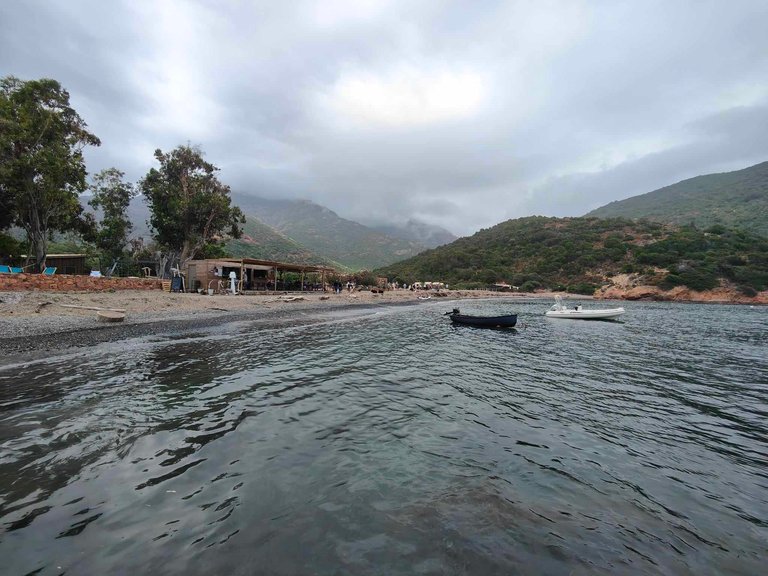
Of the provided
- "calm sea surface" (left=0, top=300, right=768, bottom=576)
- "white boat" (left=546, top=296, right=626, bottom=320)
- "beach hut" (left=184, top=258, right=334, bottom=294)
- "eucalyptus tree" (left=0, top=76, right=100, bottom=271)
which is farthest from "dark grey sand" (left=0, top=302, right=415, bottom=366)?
"white boat" (left=546, top=296, right=626, bottom=320)

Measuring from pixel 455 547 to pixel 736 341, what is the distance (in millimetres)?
27141

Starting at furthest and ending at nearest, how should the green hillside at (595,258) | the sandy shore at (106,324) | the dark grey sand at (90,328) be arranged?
the green hillside at (595,258) < the sandy shore at (106,324) < the dark grey sand at (90,328)

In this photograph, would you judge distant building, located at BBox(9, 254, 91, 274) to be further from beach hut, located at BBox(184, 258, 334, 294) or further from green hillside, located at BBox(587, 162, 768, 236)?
green hillside, located at BBox(587, 162, 768, 236)

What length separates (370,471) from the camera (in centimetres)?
542

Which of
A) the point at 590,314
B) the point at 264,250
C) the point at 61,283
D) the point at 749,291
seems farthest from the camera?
the point at 264,250

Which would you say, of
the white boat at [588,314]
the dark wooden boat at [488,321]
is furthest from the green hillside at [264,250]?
the white boat at [588,314]

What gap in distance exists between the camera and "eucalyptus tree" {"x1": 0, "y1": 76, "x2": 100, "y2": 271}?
989 inches

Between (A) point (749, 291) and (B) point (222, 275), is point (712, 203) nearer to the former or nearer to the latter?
(A) point (749, 291)

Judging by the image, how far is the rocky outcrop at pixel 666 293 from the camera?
2340 inches

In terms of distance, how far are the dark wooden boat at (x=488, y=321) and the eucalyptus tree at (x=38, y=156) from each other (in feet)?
111

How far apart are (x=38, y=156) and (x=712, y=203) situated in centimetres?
16814

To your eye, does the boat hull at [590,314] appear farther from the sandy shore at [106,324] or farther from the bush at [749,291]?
the bush at [749,291]

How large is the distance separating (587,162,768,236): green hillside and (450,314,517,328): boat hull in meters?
100

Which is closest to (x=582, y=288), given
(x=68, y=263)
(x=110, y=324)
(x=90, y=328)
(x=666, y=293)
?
(x=666, y=293)
